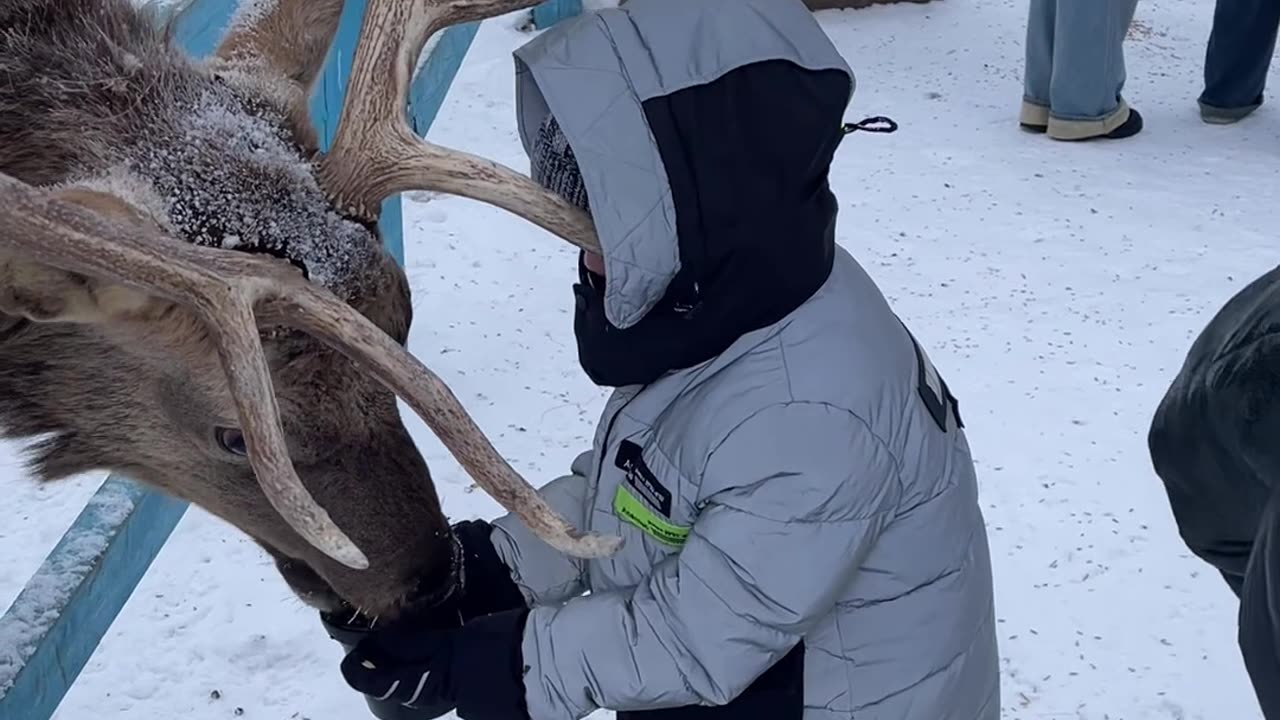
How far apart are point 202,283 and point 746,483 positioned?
0.70 metres

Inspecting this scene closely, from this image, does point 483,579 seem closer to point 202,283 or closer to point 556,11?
point 202,283

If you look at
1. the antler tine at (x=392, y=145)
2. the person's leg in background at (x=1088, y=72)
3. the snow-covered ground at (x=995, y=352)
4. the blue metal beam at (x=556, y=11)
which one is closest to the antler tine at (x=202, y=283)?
the antler tine at (x=392, y=145)

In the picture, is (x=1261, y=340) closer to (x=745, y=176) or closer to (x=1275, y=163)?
(x=745, y=176)

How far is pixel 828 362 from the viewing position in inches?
67.5

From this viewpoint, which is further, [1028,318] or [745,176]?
[1028,318]

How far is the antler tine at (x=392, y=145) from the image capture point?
1713 mm

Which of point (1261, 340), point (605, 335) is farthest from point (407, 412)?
point (1261, 340)

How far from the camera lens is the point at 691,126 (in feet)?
5.24

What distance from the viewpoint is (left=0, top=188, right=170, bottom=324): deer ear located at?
156cm

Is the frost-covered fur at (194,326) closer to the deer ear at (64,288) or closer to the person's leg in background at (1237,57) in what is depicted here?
the deer ear at (64,288)

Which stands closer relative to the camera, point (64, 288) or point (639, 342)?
point (64, 288)

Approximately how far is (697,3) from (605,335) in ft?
1.47

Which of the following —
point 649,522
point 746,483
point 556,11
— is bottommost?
point 556,11

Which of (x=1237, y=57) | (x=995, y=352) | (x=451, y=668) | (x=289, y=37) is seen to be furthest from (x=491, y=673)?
(x=1237, y=57)
